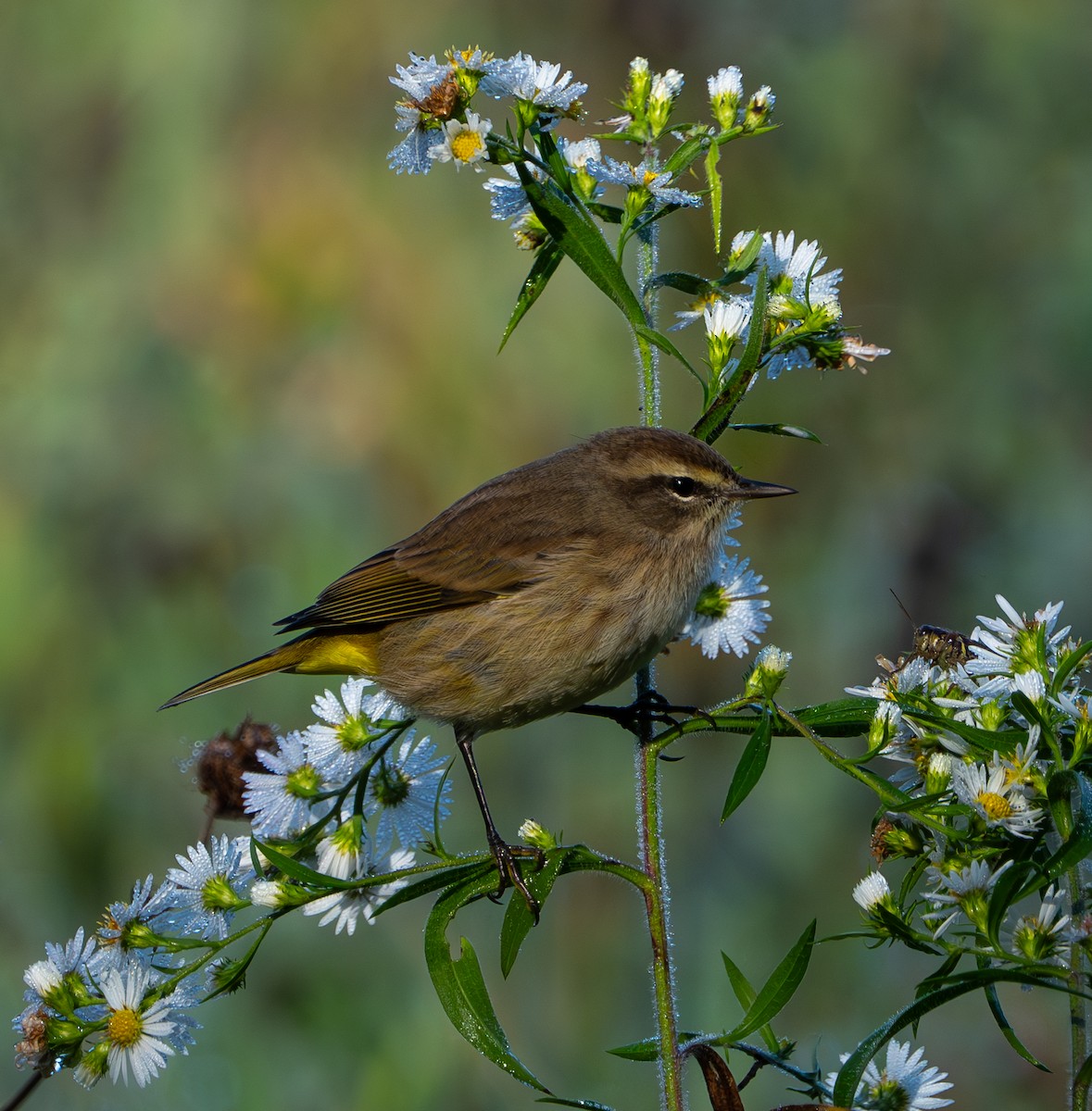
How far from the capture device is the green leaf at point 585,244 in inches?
71.2

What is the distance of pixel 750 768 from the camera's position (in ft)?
5.28

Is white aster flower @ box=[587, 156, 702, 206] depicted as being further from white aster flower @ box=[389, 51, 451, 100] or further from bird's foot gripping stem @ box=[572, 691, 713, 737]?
bird's foot gripping stem @ box=[572, 691, 713, 737]

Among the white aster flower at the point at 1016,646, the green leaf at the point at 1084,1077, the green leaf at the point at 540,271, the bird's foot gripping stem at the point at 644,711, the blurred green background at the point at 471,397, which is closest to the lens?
the green leaf at the point at 1084,1077

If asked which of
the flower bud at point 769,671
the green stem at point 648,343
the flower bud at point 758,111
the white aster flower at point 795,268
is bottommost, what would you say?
the flower bud at point 769,671

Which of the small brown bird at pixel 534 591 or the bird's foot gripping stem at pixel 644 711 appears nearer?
the bird's foot gripping stem at pixel 644 711

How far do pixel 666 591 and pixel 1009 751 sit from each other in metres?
1.10

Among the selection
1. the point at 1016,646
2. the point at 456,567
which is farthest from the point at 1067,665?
the point at 456,567

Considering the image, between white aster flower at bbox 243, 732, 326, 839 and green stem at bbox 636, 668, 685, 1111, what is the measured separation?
50cm

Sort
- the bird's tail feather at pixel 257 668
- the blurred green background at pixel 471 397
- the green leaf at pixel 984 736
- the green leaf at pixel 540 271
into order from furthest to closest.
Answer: the blurred green background at pixel 471 397
the bird's tail feather at pixel 257 668
the green leaf at pixel 540 271
the green leaf at pixel 984 736

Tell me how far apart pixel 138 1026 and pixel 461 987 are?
398mm

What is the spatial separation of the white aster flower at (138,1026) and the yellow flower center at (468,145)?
114 cm

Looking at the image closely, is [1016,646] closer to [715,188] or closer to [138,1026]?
[715,188]

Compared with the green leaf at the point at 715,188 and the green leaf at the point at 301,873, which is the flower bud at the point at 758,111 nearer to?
the green leaf at the point at 715,188

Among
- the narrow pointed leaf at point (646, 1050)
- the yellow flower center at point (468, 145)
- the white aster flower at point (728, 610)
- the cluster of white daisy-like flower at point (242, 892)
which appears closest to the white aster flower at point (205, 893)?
the cluster of white daisy-like flower at point (242, 892)
